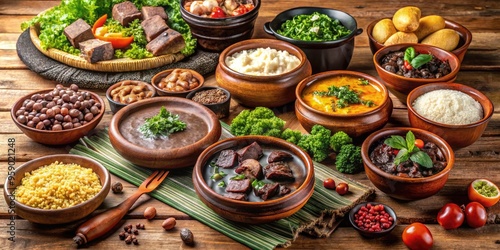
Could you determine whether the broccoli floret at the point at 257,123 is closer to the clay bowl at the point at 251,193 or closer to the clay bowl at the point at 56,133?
the clay bowl at the point at 251,193

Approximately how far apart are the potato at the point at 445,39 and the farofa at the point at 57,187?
10.3 ft

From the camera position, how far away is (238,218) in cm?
418

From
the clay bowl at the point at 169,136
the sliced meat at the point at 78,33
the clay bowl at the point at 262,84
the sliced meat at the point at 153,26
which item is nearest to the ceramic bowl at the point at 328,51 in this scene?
the clay bowl at the point at 262,84

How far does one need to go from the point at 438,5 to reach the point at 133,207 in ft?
14.5

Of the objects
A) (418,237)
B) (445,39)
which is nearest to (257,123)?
(418,237)

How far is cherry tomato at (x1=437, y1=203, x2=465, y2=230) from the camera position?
4.28 metres

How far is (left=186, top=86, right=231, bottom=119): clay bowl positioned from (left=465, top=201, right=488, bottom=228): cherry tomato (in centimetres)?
201

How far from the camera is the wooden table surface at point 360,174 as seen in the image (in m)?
4.21

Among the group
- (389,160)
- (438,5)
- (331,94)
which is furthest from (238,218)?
(438,5)

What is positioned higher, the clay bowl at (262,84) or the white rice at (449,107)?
the white rice at (449,107)

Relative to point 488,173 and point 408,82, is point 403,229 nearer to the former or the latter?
point 488,173

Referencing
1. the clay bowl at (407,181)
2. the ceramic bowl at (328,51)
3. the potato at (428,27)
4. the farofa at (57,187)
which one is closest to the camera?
the farofa at (57,187)

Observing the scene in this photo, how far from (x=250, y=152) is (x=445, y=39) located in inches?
91.9

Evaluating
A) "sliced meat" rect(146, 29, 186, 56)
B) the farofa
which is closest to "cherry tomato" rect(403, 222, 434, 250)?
the farofa
